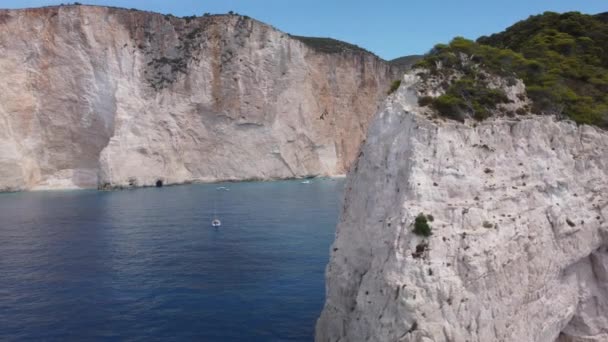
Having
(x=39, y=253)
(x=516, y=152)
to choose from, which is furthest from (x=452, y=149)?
(x=39, y=253)

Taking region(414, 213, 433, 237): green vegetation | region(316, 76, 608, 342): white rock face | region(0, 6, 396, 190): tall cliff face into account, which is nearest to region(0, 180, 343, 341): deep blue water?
region(316, 76, 608, 342): white rock face

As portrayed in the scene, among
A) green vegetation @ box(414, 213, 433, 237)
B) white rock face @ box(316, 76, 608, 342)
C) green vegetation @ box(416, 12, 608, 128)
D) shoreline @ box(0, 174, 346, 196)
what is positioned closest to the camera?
white rock face @ box(316, 76, 608, 342)

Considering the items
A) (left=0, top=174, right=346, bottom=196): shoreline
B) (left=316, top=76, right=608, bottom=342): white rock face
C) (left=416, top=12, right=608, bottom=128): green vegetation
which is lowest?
(left=0, top=174, right=346, bottom=196): shoreline

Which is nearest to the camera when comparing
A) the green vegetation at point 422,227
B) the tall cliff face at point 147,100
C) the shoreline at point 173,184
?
the green vegetation at point 422,227

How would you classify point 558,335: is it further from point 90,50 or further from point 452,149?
point 90,50

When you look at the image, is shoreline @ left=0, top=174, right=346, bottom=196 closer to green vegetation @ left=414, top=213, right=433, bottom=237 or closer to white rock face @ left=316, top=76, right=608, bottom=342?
white rock face @ left=316, top=76, right=608, bottom=342

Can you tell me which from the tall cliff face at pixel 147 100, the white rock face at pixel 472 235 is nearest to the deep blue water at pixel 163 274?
the white rock face at pixel 472 235

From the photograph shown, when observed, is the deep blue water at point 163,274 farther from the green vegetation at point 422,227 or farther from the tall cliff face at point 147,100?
the tall cliff face at point 147,100
